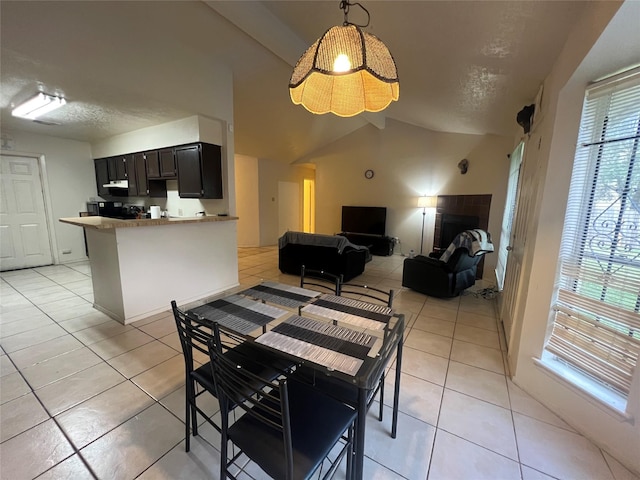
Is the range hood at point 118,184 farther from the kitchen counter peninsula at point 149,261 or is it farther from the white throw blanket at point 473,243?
the white throw blanket at point 473,243

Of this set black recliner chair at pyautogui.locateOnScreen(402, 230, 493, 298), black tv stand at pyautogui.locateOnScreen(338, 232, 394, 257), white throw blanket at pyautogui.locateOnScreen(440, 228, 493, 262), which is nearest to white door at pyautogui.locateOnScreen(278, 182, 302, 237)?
black tv stand at pyautogui.locateOnScreen(338, 232, 394, 257)

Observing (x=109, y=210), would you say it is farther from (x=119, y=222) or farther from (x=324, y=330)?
(x=324, y=330)

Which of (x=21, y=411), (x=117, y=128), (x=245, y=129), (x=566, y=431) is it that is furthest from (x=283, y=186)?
(x=566, y=431)

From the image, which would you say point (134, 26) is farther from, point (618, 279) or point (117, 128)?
point (618, 279)

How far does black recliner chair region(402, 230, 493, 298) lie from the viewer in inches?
132

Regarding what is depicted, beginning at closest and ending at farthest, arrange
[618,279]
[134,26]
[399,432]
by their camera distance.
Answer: [618,279], [399,432], [134,26]

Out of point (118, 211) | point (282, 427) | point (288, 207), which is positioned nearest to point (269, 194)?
point (288, 207)

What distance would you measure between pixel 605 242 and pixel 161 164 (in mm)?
4774

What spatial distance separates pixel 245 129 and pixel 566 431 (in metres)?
5.72

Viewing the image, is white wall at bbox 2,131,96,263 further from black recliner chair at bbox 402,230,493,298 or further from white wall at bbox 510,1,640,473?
white wall at bbox 510,1,640,473

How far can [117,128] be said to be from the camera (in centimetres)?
407

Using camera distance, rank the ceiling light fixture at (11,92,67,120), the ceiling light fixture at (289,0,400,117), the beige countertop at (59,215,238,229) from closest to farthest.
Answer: the ceiling light fixture at (289,0,400,117), the beige countertop at (59,215,238,229), the ceiling light fixture at (11,92,67,120)

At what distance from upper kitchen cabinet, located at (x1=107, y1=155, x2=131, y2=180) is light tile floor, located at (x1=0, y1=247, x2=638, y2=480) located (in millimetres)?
2649

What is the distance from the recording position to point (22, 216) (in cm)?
449
